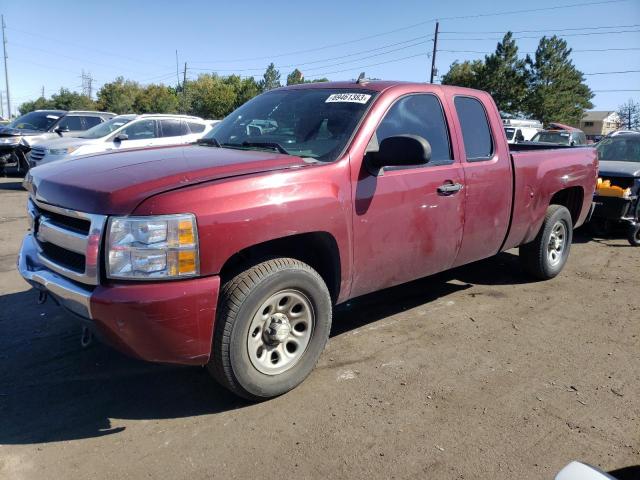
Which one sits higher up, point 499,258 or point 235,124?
point 235,124

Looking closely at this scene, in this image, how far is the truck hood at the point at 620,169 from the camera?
7852mm

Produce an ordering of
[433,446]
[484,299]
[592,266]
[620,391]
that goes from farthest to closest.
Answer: [592,266], [484,299], [620,391], [433,446]

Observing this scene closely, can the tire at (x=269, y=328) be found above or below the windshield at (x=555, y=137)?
below

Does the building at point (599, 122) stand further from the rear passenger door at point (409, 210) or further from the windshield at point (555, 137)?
the rear passenger door at point (409, 210)

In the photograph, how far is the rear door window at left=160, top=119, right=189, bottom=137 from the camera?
38.9 feet

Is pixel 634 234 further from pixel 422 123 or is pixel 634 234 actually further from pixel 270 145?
pixel 270 145

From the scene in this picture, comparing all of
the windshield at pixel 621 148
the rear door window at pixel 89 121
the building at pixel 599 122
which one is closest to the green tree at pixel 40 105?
the rear door window at pixel 89 121

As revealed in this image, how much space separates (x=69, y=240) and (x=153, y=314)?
0.69 metres

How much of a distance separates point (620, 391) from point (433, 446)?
1515mm

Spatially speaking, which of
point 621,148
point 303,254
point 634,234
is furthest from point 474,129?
point 621,148

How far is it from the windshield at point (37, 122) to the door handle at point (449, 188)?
1441cm

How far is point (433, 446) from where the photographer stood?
9.07 feet

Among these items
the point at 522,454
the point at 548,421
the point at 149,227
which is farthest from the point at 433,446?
the point at 149,227

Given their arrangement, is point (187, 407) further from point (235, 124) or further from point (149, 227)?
point (235, 124)
